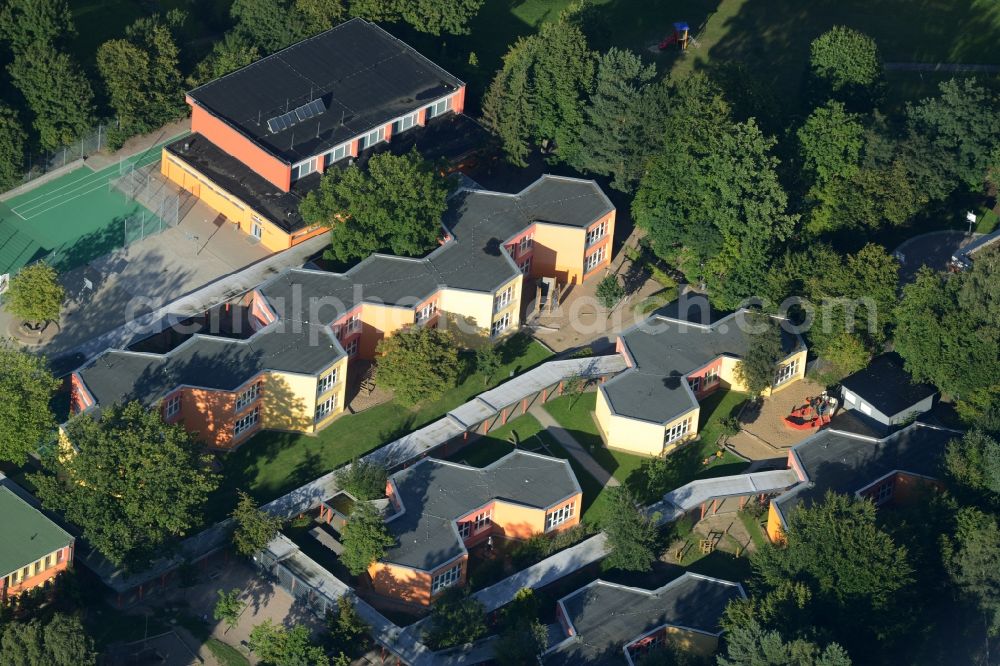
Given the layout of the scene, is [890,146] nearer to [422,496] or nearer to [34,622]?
[422,496]

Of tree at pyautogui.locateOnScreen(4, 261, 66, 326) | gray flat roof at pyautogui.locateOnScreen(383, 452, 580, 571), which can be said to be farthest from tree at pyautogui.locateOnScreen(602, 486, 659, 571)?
tree at pyautogui.locateOnScreen(4, 261, 66, 326)

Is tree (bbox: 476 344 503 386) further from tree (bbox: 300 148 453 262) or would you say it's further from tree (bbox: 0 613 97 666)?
tree (bbox: 0 613 97 666)

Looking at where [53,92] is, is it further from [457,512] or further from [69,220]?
[457,512]

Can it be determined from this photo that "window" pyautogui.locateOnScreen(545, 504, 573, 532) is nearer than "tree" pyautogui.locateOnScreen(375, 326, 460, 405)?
Yes

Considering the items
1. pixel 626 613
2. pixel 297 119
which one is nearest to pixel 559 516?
pixel 626 613

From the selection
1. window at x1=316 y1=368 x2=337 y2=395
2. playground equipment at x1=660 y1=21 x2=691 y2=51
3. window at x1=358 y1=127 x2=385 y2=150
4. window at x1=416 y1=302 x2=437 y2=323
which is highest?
window at x1=358 y1=127 x2=385 y2=150

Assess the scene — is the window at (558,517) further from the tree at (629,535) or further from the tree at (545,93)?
the tree at (545,93)

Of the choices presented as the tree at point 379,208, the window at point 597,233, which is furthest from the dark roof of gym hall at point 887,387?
the tree at point 379,208
